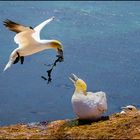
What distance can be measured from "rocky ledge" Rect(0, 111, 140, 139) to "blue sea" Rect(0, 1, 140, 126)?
361 inches

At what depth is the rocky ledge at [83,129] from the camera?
11320mm

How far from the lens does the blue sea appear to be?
24.6m

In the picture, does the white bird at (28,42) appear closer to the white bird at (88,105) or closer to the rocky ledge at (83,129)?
the white bird at (88,105)

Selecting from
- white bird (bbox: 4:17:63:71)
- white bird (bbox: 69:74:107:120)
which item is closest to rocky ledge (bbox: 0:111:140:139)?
white bird (bbox: 69:74:107:120)

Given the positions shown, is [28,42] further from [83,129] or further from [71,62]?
[71,62]

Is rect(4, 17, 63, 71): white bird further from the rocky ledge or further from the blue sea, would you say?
the blue sea

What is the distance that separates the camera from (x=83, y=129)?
12.2 metres

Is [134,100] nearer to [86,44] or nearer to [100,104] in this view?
[86,44]

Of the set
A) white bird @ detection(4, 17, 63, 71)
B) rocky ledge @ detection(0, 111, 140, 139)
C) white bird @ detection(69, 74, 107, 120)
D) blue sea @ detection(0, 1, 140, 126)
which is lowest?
blue sea @ detection(0, 1, 140, 126)

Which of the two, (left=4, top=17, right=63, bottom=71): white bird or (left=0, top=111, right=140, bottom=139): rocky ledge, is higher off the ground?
(left=4, top=17, right=63, bottom=71): white bird

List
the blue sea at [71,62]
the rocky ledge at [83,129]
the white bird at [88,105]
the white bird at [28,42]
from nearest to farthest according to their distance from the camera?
the rocky ledge at [83,129]
the white bird at [88,105]
the white bird at [28,42]
the blue sea at [71,62]

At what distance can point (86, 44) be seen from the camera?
3469 cm

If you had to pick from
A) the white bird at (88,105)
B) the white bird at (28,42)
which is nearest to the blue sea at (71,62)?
the white bird at (28,42)

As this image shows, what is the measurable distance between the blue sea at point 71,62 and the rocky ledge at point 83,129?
917 cm
